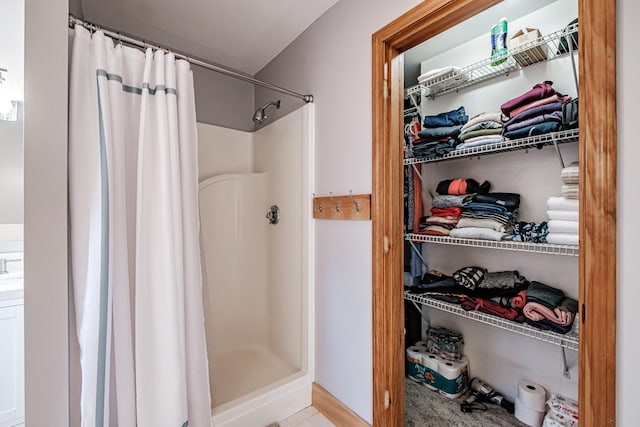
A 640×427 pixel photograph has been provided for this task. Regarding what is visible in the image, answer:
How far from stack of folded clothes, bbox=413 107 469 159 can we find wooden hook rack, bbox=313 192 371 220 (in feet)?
2.27

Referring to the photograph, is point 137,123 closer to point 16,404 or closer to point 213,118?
point 213,118

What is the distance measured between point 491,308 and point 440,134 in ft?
3.44

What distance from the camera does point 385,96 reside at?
4.39ft

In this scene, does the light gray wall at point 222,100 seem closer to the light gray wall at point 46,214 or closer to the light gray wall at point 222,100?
the light gray wall at point 222,100

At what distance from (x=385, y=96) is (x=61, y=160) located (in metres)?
1.30

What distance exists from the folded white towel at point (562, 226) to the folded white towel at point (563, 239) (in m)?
0.01

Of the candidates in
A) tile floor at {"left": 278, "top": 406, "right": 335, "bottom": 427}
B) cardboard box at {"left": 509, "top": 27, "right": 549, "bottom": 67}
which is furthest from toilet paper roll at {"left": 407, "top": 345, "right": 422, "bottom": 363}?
cardboard box at {"left": 509, "top": 27, "right": 549, "bottom": 67}

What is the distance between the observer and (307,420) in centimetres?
157

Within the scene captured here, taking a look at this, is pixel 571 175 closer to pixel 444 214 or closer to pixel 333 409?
pixel 444 214

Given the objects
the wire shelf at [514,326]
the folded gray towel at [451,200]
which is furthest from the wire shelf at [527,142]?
the wire shelf at [514,326]

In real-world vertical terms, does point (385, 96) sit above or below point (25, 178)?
above

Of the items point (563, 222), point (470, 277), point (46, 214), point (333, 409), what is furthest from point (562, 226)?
point (46, 214)
